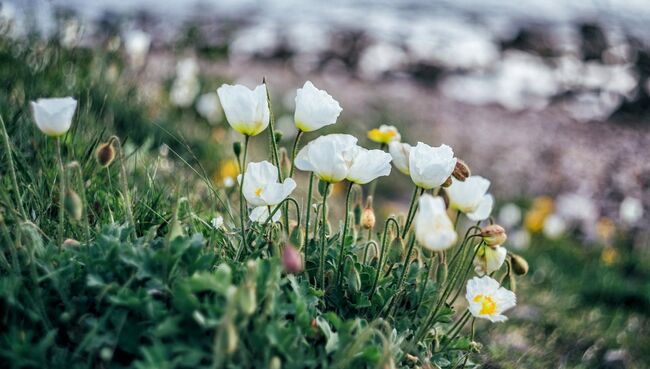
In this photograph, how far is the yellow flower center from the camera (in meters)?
1.78

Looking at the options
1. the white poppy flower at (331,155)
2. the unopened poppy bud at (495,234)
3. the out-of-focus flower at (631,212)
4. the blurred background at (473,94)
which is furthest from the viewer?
the out-of-focus flower at (631,212)

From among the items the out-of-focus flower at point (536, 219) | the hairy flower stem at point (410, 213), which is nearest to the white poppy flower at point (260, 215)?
the hairy flower stem at point (410, 213)

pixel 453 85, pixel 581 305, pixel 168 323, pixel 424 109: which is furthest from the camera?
pixel 453 85

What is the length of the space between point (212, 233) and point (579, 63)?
8.12 m

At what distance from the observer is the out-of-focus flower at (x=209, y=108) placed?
14.6 feet

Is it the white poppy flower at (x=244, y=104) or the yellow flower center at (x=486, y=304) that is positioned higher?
the white poppy flower at (x=244, y=104)

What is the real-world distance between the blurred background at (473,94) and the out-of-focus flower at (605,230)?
0.01m

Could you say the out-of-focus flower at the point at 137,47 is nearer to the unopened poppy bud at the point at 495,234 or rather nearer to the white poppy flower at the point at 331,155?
the white poppy flower at the point at 331,155

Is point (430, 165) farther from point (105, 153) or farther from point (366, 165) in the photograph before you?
point (105, 153)

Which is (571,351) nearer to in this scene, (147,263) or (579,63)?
(147,263)

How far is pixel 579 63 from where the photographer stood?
28.9ft

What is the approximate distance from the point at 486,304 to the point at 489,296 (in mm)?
24

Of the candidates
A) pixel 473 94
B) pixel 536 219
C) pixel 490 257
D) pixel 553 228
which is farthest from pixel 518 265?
pixel 473 94

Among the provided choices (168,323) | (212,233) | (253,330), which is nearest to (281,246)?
(212,233)
